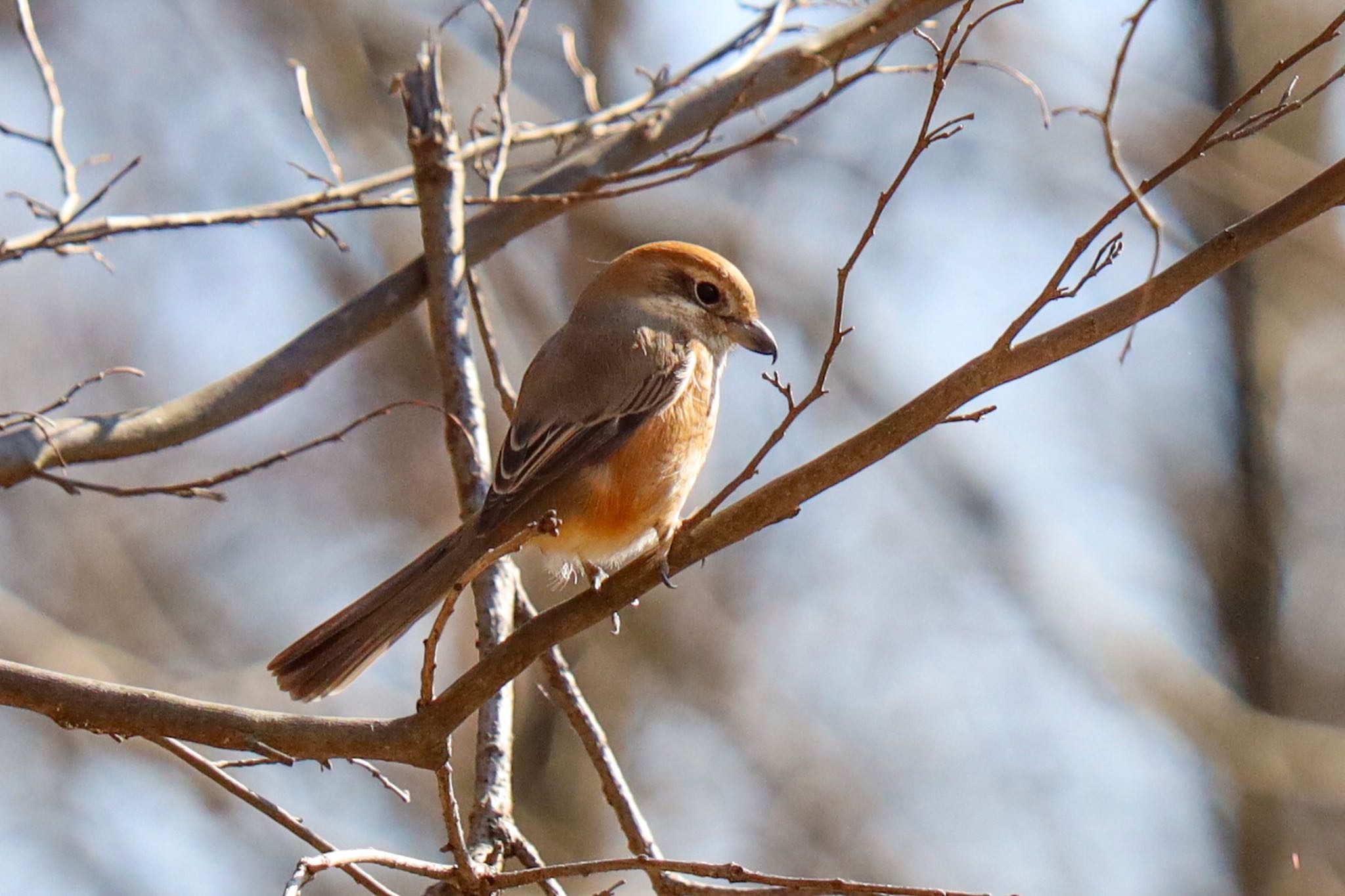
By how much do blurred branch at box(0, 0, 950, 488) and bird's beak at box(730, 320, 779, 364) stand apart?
0.66 m

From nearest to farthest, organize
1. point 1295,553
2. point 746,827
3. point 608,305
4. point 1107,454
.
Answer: point 608,305
point 746,827
point 1295,553
point 1107,454

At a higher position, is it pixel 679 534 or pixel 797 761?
pixel 797 761

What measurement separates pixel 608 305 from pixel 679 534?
168 cm

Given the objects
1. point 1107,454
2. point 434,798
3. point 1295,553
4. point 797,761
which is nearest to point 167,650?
point 434,798

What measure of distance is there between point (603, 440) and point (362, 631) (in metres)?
0.87

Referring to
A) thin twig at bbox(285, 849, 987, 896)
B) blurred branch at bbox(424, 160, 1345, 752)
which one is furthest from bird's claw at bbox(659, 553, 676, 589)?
thin twig at bbox(285, 849, 987, 896)

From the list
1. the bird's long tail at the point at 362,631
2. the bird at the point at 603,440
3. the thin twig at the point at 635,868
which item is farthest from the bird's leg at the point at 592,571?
the thin twig at the point at 635,868

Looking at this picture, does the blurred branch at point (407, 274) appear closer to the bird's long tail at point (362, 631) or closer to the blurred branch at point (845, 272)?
the bird's long tail at point (362, 631)

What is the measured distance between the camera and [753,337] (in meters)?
4.19

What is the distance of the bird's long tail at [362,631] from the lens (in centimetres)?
315

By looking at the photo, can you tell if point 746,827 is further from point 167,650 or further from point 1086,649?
point 167,650

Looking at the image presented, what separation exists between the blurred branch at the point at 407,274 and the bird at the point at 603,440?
348mm

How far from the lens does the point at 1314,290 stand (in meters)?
9.52

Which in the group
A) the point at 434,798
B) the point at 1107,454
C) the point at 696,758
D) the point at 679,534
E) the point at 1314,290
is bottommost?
the point at 679,534
